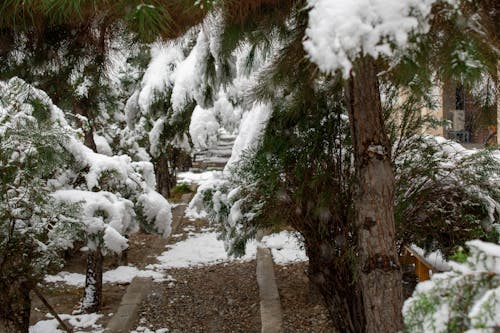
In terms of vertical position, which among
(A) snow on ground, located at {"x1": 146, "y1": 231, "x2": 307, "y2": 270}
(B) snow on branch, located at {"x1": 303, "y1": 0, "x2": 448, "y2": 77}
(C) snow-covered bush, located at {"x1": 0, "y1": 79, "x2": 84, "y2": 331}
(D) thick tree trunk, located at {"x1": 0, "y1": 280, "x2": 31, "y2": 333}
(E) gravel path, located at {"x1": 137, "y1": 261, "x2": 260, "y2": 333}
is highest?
(B) snow on branch, located at {"x1": 303, "y1": 0, "x2": 448, "y2": 77}

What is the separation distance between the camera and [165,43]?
11.0 feet

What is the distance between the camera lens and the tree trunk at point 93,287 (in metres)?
6.41

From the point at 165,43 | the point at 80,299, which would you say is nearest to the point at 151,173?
the point at 80,299

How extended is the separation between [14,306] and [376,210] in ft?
11.1

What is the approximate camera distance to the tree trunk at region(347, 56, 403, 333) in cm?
278

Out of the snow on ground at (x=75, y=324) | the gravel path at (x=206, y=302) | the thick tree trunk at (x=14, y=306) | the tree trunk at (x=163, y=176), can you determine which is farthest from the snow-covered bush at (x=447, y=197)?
the tree trunk at (x=163, y=176)

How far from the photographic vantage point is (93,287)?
21.0 feet

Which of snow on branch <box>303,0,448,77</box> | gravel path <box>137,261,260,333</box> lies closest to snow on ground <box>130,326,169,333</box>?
gravel path <box>137,261,260,333</box>

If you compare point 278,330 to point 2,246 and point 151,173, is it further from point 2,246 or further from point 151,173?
point 151,173

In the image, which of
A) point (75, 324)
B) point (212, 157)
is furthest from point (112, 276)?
point (212, 157)

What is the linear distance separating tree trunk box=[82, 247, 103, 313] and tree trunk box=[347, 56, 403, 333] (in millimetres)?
4315

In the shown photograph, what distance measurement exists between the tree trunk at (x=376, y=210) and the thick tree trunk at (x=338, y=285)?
1.11m

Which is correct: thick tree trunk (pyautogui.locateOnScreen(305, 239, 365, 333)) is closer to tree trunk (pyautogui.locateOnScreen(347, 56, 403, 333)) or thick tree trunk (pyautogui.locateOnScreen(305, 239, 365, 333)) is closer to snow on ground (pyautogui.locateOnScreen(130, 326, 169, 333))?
tree trunk (pyautogui.locateOnScreen(347, 56, 403, 333))

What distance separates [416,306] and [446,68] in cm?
97
